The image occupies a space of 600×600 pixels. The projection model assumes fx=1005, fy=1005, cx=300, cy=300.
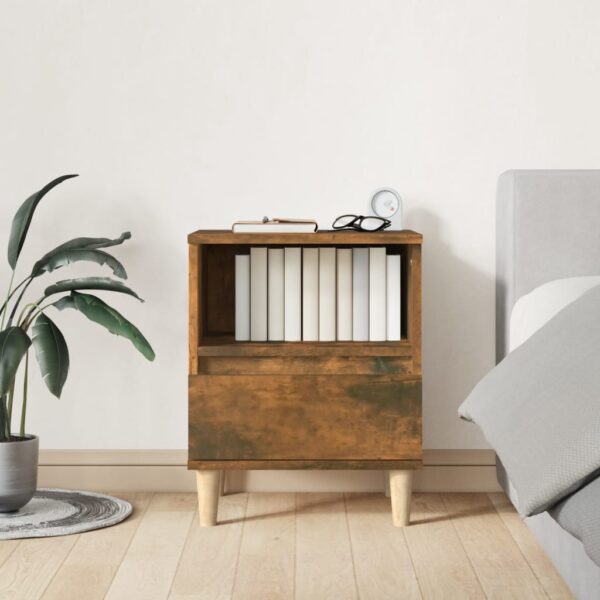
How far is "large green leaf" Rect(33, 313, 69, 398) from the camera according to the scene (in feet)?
7.88

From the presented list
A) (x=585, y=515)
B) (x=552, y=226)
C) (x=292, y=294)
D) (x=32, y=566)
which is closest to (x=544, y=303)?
(x=552, y=226)

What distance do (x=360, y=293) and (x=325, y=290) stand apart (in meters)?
0.09

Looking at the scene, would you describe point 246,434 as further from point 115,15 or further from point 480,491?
point 115,15

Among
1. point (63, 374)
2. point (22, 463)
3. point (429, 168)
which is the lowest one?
point (22, 463)

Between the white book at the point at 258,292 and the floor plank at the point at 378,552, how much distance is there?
1.80 ft

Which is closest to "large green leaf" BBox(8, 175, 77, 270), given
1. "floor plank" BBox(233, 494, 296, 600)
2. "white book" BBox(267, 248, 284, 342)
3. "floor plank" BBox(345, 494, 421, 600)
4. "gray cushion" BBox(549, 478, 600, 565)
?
"white book" BBox(267, 248, 284, 342)

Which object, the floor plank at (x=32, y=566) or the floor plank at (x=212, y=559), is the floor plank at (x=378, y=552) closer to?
the floor plank at (x=212, y=559)

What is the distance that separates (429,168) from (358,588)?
1.25 meters

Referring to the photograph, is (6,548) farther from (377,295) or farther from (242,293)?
(377,295)

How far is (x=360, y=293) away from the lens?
2604 millimetres

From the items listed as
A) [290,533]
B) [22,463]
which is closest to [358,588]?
[290,533]

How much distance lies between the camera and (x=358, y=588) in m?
2.08

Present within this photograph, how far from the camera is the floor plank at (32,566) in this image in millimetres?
2061

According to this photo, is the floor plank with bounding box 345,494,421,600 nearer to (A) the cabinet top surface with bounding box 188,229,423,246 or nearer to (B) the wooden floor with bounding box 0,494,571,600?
(B) the wooden floor with bounding box 0,494,571,600
